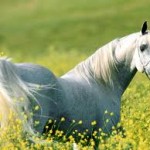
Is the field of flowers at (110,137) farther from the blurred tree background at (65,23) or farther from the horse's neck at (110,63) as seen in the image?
the blurred tree background at (65,23)

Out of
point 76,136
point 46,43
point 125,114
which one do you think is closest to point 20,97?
point 76,136

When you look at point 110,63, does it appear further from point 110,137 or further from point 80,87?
point 110,137

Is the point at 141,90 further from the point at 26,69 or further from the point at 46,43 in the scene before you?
the point at 46,43

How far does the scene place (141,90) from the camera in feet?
51.0

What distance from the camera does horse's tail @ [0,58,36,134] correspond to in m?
10.4

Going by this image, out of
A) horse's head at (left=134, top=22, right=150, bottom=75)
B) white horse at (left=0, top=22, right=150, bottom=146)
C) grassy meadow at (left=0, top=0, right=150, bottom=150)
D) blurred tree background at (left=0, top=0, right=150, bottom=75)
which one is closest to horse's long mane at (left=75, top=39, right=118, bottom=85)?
white horse at (left=0, top=22, right=150, bottom=146)

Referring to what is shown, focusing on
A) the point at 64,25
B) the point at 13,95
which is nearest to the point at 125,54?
the point at 13,95

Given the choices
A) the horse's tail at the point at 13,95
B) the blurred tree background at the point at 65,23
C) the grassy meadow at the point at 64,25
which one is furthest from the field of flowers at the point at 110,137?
the blurred tree background at the point at 65,23

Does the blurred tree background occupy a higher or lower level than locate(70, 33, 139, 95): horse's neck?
higher

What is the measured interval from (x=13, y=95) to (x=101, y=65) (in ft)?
5.76

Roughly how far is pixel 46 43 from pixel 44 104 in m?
34.0

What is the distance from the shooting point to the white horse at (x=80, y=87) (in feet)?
34.5

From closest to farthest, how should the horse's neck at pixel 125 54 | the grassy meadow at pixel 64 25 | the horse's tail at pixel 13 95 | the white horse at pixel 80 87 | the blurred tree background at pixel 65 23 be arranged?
the horse's tail at pixel 13 95, the white horse at pixel 80 87, the horse's neck at pixel 125 54, the grassy meadow at pixel 64 25, the blurred tree background at pixel 65 23

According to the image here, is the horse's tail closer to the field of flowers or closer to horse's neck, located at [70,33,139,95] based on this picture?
the field of flowers
